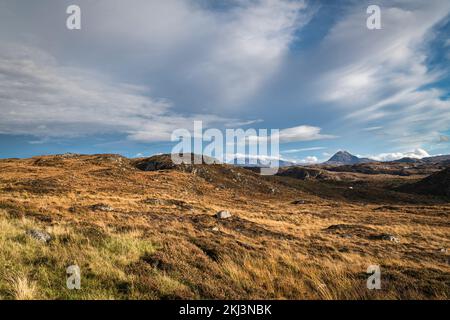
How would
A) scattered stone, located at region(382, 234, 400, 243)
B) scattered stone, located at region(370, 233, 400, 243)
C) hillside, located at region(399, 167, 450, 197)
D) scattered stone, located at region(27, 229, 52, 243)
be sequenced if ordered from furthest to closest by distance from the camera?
hillside, located at region(399, 167, 450, 197) < scattered stone, located at region(370, 233, 400, 243) < scattered stone, located at region(382, 234, 400, 243) < scattered stone, located at region(27, 229, 52, 243)

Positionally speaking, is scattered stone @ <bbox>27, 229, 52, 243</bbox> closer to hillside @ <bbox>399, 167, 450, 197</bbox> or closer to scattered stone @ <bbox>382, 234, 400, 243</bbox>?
scattered stone @ <bbox>382, 234, 400, 243</bbox>

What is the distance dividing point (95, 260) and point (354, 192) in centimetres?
8094

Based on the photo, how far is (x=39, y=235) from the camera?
989cm

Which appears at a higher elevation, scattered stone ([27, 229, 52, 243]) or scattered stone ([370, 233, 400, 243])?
scattered stone ([27, 229, 52, 243])

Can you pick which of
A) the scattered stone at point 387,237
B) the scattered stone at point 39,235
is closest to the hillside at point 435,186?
the scattered stone at point 387,237

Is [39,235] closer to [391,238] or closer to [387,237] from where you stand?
[391,238]

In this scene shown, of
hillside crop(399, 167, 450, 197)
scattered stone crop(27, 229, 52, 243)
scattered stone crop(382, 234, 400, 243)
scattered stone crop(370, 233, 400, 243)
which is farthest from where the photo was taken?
hillside crop(399, 167, 450, 197)

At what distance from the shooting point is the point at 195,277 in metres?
7.47

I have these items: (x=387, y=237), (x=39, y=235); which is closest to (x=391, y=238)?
(x=387, y=237)

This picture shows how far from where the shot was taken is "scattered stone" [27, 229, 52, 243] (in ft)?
31.7

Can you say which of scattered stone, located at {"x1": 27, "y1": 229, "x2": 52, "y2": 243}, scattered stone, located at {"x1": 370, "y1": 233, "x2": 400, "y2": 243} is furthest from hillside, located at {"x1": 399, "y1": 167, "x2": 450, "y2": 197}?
scattered stone, located at {"x1": 27, "y1": 229, "x2": 52, "y2": 243}

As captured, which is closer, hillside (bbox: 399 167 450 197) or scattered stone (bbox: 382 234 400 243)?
scattered stone (bbox: 382 234 400 243)
